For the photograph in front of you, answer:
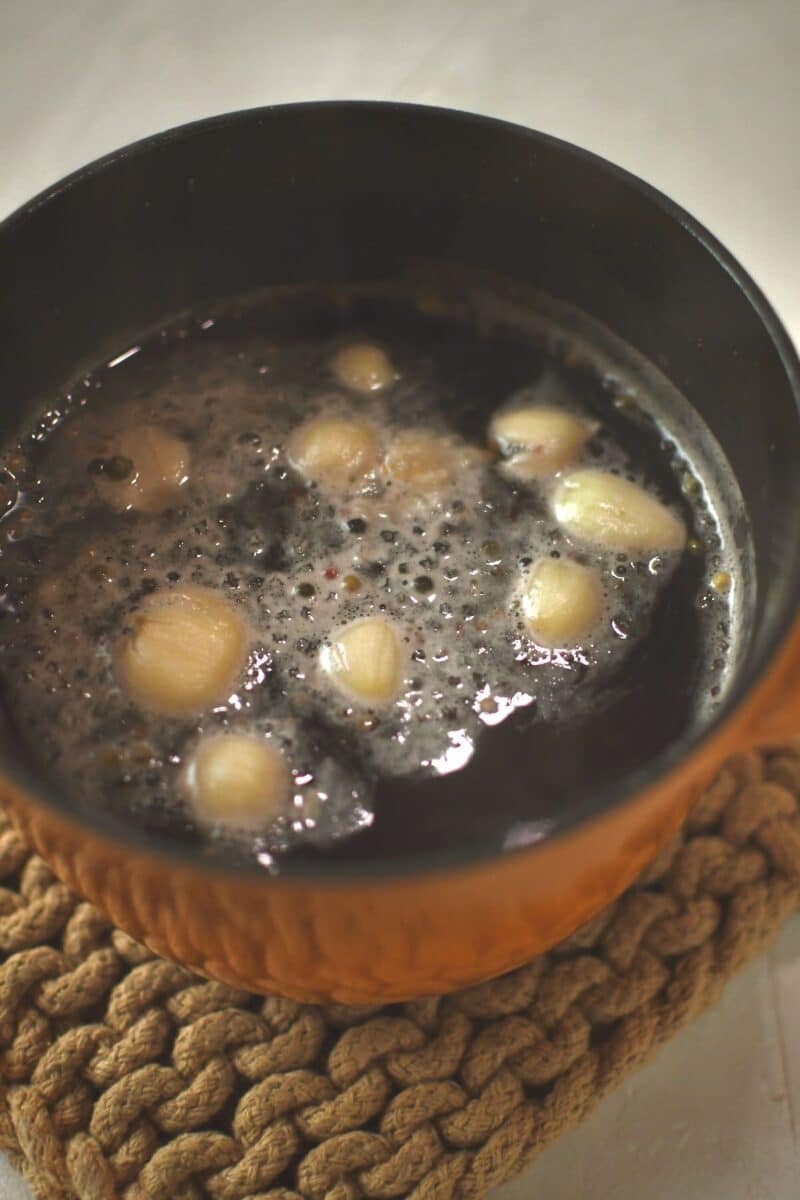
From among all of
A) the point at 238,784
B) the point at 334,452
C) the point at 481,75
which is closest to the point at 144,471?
the point at 334,452

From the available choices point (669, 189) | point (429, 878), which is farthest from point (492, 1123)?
point (669, 189)

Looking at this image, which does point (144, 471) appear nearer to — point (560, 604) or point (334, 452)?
point (334, 452)

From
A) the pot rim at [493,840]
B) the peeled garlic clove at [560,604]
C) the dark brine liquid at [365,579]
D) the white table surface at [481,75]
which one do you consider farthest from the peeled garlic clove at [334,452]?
the white table surface at [481,75]

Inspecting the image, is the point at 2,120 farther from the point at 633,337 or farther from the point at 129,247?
the point at 633,337

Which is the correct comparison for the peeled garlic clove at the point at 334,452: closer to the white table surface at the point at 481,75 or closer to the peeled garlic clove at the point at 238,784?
the peeled garlic clove at the point at 238,784

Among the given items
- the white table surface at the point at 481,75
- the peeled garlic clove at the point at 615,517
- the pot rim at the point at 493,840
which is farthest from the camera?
the white table surface at the point at 481,75

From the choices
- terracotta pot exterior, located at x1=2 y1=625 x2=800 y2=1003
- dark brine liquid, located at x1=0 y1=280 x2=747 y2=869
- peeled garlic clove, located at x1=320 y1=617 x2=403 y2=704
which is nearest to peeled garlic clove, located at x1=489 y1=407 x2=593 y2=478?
dark brine liquid, located at x1=0 y1=280 x2=747 y2=869

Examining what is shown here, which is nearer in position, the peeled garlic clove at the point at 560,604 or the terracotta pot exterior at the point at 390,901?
the terracotta pot exterior at the point at 390,901

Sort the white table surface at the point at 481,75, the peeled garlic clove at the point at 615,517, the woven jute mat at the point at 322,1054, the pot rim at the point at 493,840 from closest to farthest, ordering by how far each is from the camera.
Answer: the pot rim at the point at 493,840
the woven jute mat at the point at 322,1054
the peeled garlic clove at the point at 615,517
the white table surface at the point at 481,75
